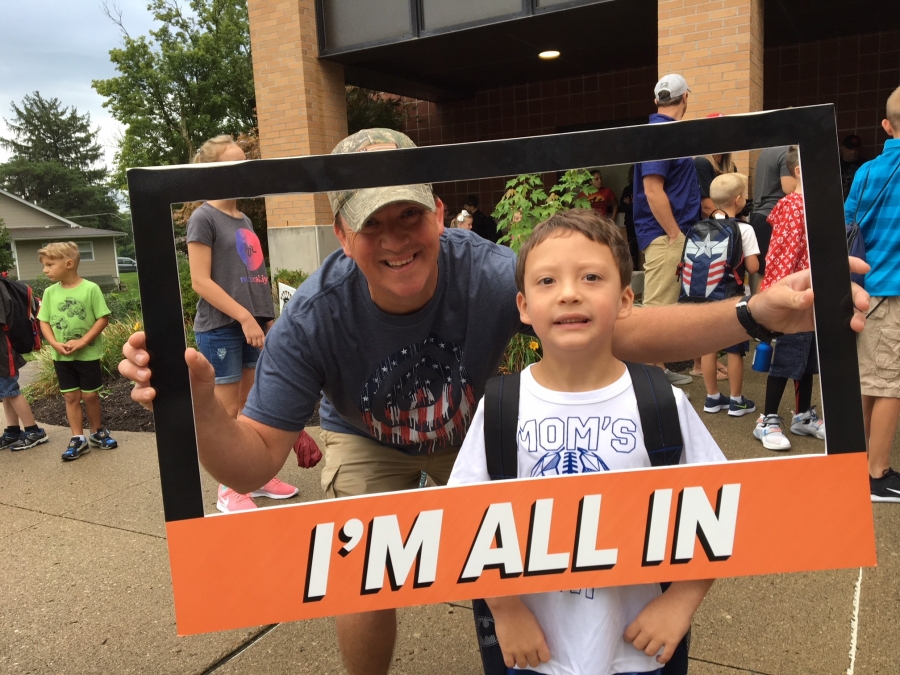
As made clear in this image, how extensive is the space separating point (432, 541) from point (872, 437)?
9.29ft

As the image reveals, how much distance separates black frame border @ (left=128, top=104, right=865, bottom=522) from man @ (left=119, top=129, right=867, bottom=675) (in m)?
0.20

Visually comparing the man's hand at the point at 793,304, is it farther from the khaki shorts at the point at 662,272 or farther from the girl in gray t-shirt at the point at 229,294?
the girl in gray t-shirt at the point at 229,294

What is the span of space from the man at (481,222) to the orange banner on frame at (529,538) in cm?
102

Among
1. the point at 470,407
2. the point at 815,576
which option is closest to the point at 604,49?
the point at 815,576

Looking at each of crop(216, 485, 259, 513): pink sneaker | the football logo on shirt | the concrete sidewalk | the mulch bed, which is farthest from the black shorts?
the football logo on shirt

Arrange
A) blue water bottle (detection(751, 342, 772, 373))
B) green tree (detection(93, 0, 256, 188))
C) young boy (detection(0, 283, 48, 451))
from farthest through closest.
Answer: green tree (detection(93, 0, 256, 188)), young boy (detection(0, 283, 48, 451)), blue water bottle (detection(751, 342, 772, 373))

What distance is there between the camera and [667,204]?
171 centimetres

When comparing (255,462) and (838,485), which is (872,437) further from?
(255,462)

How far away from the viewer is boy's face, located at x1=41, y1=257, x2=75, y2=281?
512 cm

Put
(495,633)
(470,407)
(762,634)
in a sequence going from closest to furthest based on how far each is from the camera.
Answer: (495,633), (470,407), (762,634)

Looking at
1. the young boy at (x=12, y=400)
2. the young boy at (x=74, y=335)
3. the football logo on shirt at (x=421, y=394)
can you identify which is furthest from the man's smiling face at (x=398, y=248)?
the young boy at (x=12, y=400)

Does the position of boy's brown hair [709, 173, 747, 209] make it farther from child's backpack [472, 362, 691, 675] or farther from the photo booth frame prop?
child's backpack [472, 362, 691, 675]

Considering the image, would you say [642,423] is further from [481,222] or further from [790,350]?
[790,350]

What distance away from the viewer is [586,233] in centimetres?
139
